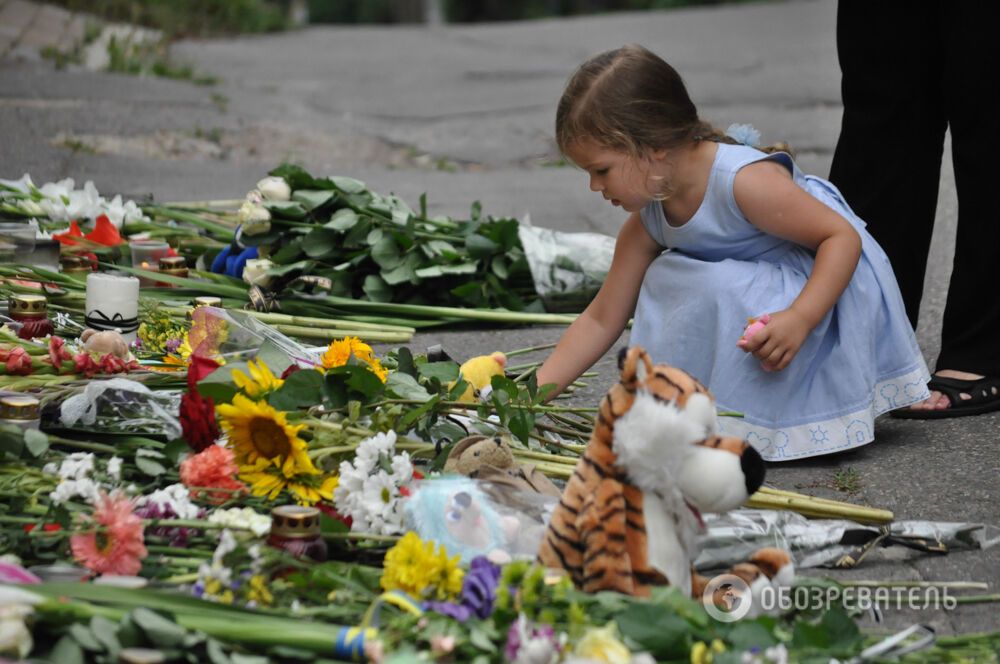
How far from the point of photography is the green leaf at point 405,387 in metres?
2.15

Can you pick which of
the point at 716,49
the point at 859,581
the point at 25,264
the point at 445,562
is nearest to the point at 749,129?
the point at 859,581

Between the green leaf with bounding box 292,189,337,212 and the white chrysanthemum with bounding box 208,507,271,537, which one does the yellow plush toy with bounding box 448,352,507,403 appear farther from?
the green leaf with bounding box 292,189,337,212

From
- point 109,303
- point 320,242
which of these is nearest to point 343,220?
point 320,242

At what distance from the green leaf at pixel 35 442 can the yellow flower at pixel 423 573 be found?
669 millimetres

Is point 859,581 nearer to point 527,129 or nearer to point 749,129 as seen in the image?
point 749,129

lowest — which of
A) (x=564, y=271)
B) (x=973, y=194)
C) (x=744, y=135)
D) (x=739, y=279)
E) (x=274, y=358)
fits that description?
(x=564, y=271)

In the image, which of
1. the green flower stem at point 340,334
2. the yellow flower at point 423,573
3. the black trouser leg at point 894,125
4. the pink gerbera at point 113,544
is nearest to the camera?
the yellow flower at point 423,573

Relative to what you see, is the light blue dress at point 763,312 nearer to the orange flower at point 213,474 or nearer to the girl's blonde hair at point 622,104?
the girl's blonde hair at point 622,104

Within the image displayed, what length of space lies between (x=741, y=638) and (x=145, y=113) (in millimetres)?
6493

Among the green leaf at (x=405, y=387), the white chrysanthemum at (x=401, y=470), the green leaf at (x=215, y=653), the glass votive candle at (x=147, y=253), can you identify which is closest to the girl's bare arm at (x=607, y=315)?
the green leaf at (x=405, y=387)

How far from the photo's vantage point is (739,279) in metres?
2.58

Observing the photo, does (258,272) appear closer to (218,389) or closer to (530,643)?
(218,389)

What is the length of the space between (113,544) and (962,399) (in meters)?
1.93

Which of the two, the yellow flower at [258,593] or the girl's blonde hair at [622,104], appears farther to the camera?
the girl's blonde hair at [622,104]
